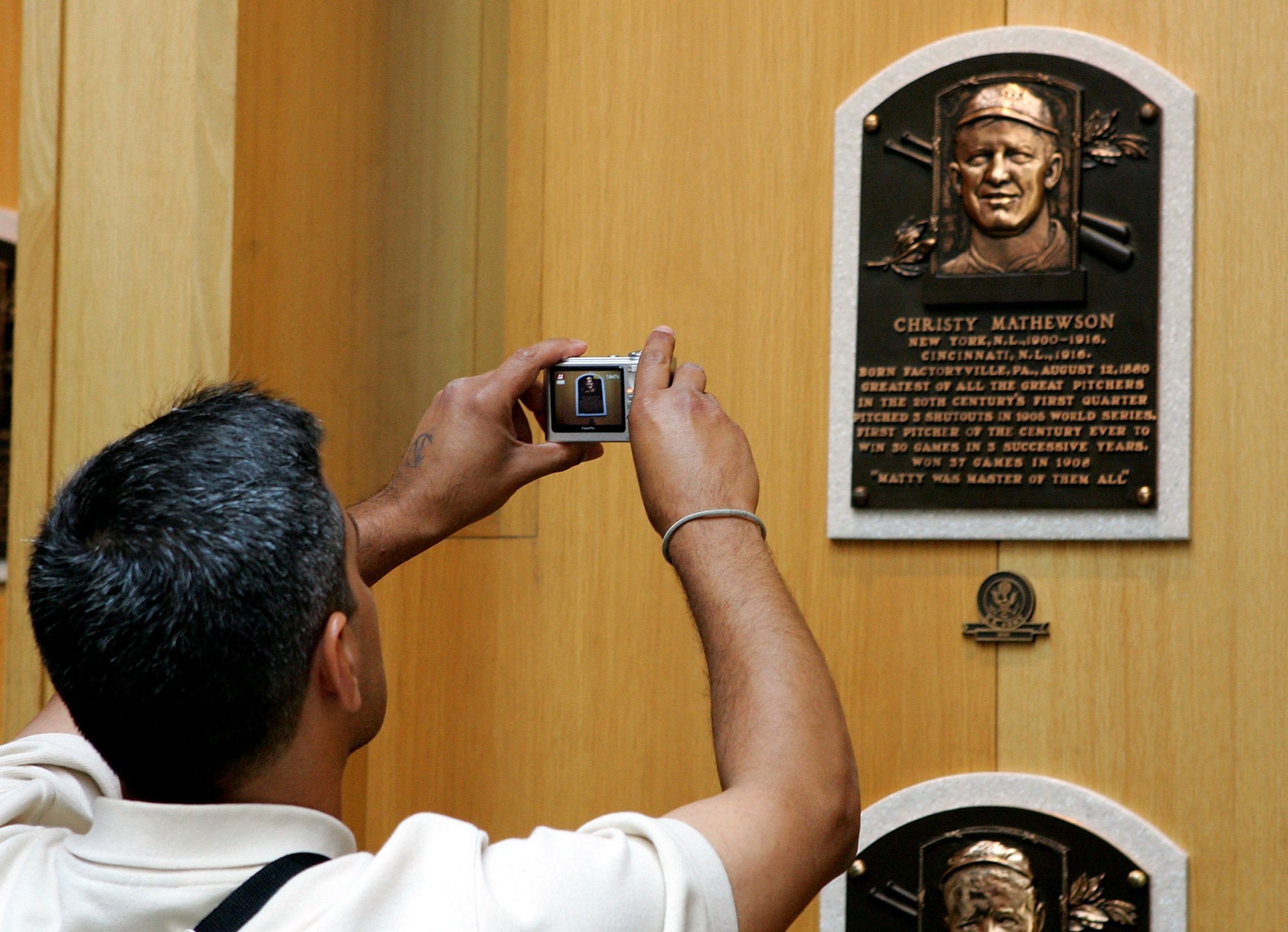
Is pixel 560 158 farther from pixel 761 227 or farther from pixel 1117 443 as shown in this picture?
pixel 1117 443

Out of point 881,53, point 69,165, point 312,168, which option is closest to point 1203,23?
point 881,53

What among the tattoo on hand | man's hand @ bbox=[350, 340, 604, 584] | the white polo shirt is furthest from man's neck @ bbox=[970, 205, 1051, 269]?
the white polo shirt

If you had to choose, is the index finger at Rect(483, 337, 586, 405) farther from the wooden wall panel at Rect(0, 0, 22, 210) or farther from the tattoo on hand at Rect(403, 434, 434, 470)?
the wooden wall panel at Rect(0, 0, 22, 210)

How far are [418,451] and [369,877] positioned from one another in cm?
101

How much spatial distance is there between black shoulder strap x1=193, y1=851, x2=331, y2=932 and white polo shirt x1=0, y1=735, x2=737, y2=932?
0.06ft

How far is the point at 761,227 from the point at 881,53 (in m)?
0.49

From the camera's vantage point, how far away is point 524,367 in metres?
2.26

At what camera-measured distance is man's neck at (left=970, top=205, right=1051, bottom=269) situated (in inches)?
130

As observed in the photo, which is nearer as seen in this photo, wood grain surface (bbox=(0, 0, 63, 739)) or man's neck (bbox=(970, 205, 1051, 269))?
wood grain surface (bbox=(0, 0, 63, 739))

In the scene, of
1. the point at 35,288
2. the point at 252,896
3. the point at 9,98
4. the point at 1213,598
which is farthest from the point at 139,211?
the point at 1213,598

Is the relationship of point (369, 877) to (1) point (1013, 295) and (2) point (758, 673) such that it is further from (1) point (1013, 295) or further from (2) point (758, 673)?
(1) point (1013, 295)

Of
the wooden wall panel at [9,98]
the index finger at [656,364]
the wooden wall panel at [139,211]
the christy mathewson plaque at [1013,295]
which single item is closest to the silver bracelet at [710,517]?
the index finger at [656,364]

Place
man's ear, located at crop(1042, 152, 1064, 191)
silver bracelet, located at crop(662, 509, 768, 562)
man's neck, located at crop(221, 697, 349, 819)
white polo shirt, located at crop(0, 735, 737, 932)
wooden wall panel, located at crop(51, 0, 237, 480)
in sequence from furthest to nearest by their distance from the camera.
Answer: man's ear, located at crop(1042, 152, 1064, 191) → wooden wall panel, located at crop(51, 0, 237, 480) → silver bracelet, located at crop(662, 509, 768, 562) → man's neck, located at crop(221, 697, 349, 819) → white polo shirt, located at crop(0, 735, 737, 932)

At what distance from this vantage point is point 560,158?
3.74 metres
